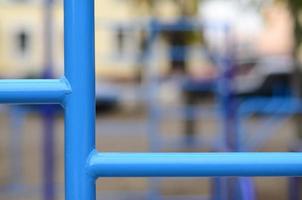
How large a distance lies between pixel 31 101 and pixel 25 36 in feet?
57.5

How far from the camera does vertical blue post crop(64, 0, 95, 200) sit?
3.17ft

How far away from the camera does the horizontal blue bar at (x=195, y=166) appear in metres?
0.95

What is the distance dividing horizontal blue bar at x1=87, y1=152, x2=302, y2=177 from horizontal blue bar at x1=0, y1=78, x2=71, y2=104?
0.12 meters

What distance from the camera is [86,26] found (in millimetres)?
969

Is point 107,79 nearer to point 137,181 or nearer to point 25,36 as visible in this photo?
point 25,36

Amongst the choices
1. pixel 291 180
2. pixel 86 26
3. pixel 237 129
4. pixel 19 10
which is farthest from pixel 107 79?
pixel 86 26

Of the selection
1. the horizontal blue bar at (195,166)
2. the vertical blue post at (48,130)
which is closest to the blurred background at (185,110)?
the vertical blue post at (48,130)

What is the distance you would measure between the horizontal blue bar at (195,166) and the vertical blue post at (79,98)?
26mm

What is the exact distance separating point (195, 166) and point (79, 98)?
0.66ft

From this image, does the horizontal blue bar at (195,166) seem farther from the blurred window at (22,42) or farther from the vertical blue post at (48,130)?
the blurred window at (22,42)

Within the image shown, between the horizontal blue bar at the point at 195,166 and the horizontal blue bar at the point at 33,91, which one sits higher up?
the horizontal blue bar at the point at 33,91

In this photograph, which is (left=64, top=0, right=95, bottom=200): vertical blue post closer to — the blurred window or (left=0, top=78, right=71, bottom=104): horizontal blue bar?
(left=0, top=78, right=71, bottom=104): horizontal blue bar

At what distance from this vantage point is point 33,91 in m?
0.96

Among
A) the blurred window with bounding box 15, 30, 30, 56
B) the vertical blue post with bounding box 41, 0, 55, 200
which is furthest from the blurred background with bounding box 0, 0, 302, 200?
the blurred window with bounding box 15, 30, 30, 56
